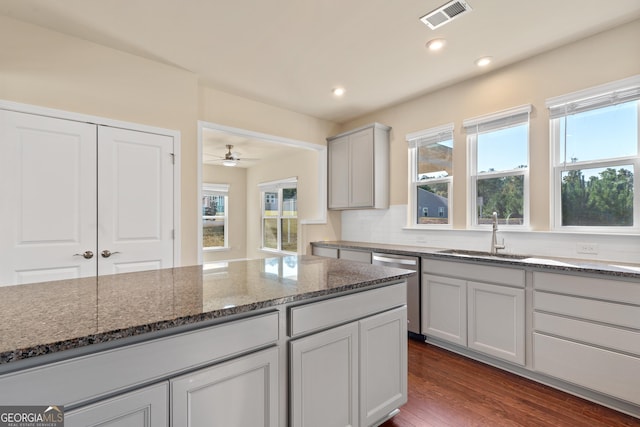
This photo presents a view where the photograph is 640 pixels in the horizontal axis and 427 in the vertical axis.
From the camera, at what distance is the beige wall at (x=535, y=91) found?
2414 millimetres

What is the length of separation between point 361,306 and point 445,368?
60.3 inches

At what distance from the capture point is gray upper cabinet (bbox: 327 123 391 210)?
3.99 metres

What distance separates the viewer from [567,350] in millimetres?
2160

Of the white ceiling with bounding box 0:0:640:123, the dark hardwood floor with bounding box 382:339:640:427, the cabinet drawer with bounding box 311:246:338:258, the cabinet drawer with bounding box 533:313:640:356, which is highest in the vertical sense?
the white ceiling with bounding box 0:0:640:123

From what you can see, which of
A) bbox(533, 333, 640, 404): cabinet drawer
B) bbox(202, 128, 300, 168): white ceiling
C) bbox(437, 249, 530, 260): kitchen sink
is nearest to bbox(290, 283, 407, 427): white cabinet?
bbox(533, 333, 640, 404): cabinet drawer

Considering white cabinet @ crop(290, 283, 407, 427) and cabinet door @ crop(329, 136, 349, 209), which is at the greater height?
cabinet door @ crop(329, 136, 349, 209)

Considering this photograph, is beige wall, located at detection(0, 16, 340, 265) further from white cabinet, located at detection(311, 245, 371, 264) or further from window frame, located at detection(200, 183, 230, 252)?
window frame, located at detection(200, 183, 230, 252)

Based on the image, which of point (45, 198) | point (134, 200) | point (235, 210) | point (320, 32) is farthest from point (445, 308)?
point (235, 210)

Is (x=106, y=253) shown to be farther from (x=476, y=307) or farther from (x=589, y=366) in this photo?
(x=589, y=366)

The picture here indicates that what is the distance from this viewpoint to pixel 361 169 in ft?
13.5

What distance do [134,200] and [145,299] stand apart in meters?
1.89

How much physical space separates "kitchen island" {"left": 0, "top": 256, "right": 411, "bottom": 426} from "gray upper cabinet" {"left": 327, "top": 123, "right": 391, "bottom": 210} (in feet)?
7.25

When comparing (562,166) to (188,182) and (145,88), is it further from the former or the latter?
(145,88)

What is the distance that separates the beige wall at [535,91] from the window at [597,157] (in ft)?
0.29
